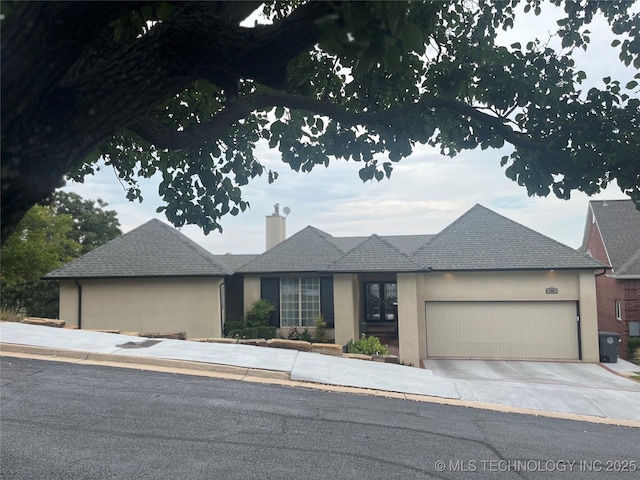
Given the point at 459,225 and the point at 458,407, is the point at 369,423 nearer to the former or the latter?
the point at 458,407

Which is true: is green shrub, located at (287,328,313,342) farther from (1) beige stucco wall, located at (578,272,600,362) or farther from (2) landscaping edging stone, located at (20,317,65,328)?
(1) beige stucco wall, located at (578,272,600,362)

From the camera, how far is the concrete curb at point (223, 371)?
910 cm

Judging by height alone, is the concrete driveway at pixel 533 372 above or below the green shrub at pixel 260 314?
below

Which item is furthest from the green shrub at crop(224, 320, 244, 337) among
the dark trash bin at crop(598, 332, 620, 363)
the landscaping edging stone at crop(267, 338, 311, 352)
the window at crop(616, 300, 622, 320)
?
the window at crop(616, 300, 622, 320)

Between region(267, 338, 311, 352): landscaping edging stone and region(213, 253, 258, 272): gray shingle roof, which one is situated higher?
region(213, 253, 258, 272): gray shingle roof

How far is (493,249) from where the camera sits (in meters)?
18.2

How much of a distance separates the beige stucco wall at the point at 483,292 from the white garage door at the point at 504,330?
0.32 meters

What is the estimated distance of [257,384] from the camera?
368 inches

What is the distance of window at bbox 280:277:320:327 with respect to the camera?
765 inches

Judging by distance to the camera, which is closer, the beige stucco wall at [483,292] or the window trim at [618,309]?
the beige stucco wall at [483,292]

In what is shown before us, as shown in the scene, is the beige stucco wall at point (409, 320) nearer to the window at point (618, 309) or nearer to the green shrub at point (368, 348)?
the green shrub at point (368, 348)

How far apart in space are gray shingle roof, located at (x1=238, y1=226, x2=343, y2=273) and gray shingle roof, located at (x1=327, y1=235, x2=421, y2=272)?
1440 mm

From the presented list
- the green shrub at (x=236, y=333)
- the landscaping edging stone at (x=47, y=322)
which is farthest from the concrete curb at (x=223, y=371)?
the green shrub at (x=236, y=333)

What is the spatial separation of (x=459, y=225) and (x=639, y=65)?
1522 cm
